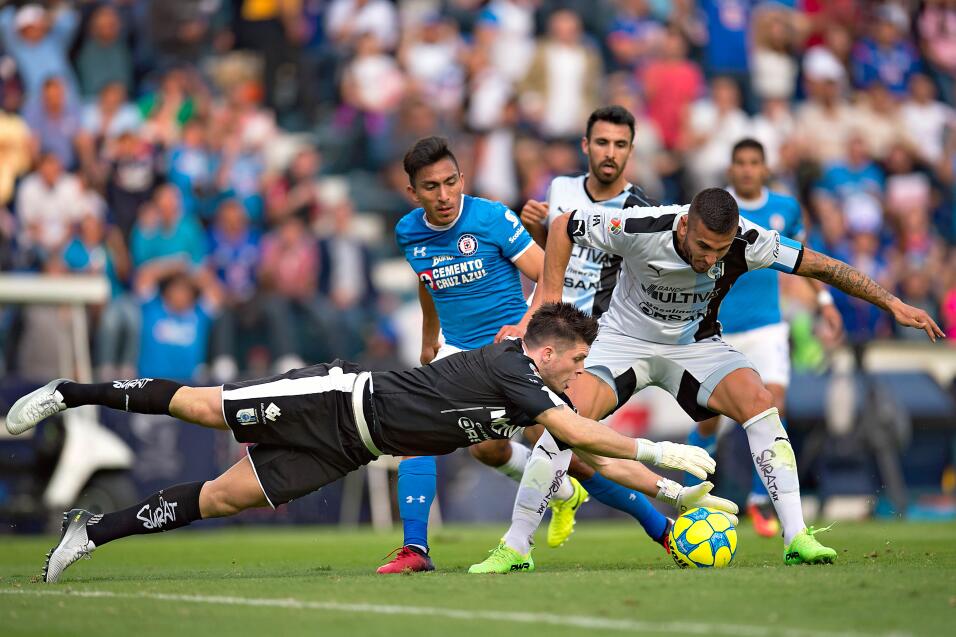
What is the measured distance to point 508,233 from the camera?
9805mm

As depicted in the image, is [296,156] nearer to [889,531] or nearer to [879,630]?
[889,531]

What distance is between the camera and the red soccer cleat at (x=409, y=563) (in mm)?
8953

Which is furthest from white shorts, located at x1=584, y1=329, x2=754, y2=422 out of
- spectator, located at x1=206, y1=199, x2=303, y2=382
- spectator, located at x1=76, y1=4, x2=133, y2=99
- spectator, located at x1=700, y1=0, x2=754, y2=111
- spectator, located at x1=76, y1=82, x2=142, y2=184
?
spectator, located at x1=700, y1=0, x2=754, y2=111

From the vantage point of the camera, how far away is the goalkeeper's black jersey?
8.29 metres

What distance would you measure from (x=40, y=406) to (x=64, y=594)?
4.25 feet

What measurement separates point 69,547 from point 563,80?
14512 millimetres

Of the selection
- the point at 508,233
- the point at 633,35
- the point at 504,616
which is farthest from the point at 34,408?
the point at 633,35

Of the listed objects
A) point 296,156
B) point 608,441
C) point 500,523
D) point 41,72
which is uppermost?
point 41,72

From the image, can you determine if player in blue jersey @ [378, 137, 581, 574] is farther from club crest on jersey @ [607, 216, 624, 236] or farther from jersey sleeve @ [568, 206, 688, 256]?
club crest on jersey @ [607, 216, 624, 236]

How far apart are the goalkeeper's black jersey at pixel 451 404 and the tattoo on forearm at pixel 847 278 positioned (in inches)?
66.7

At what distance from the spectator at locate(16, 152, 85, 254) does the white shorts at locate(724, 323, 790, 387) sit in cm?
801

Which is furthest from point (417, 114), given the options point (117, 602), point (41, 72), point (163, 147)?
point (117, 602)

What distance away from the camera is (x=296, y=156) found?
1905cm

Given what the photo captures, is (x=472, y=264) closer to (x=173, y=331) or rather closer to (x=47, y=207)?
(x=173, y=331)
